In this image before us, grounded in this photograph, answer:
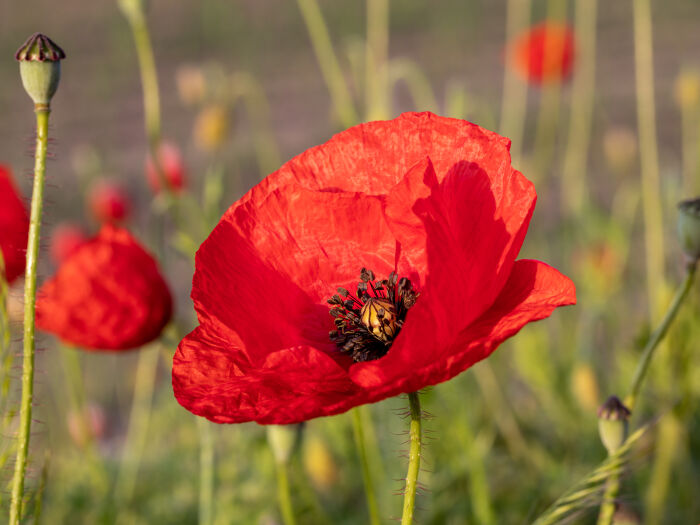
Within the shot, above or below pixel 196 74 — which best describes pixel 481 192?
below

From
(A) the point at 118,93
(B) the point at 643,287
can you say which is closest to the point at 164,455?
(B) the point at 643,287

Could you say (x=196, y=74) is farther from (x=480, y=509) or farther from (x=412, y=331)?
(x=412, y=331)

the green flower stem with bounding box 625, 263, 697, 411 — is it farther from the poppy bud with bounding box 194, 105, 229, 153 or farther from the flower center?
the poppy bud with bounding box 194, 105, 229, 153

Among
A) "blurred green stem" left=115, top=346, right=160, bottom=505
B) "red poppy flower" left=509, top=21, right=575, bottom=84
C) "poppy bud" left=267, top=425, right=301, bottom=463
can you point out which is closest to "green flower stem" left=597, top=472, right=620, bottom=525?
"poppy bud" left=267, top=425, right=301, bottom=463

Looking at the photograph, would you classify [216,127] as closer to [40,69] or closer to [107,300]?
[107,300]

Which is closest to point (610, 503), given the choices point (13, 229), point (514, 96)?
point (13, 229)

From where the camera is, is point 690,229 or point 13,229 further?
point 13,229

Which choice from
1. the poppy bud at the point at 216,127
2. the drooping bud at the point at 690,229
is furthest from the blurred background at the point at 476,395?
the drooping bud at the point at 690,229
